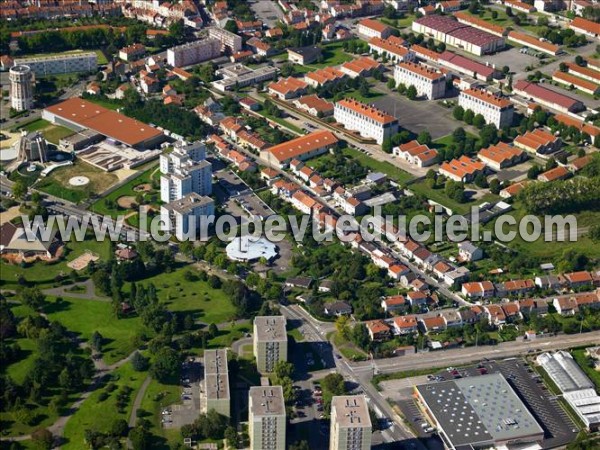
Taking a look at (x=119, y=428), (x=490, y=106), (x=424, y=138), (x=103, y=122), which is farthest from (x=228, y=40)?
(x=119, y=428)

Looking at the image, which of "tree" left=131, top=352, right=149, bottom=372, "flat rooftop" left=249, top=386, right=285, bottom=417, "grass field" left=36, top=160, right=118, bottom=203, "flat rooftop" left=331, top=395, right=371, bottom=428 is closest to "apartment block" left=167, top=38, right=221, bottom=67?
"grass field" left=36, top=160, right=118, bottom=203

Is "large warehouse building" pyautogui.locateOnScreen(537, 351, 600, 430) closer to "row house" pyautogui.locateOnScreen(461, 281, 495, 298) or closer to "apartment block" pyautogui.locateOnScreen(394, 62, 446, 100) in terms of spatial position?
"row house" pyautogui.locateOnScreen(461, 281, 495, 298)

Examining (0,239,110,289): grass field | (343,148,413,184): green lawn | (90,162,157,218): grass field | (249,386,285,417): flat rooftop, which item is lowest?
(0,239,110,289): grass field

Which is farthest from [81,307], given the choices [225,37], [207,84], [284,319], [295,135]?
[225,37]

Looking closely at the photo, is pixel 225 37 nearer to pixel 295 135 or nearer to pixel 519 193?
pixel 295 135

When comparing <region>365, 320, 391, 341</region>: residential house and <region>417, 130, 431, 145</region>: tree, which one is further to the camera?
<region>417, 130, 431, 145</region>: tree

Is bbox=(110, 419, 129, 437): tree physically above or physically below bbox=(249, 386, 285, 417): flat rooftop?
below
